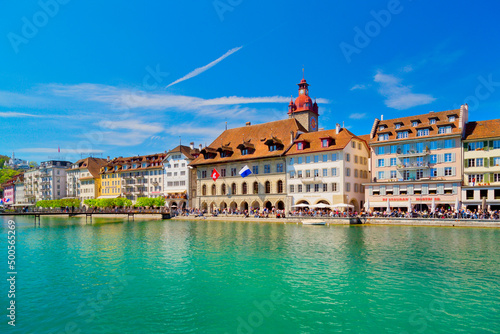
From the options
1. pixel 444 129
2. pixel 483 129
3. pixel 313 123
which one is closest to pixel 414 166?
pixel 444 129

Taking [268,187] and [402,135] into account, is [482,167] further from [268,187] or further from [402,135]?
[268,187]

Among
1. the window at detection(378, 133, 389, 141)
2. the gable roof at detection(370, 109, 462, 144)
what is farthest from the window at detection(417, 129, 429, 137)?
the window at detection(378, 133, 389, 141)

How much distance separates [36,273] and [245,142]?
5386 centimetres

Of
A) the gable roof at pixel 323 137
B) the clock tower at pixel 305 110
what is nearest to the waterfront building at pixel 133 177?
the clock tower at pixel 305 110

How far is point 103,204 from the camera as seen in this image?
8812cm

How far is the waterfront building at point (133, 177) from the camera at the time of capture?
95.2m

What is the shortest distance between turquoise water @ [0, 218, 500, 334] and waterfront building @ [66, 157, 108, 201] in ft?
283

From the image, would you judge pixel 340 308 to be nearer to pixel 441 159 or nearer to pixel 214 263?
pixel 214 263

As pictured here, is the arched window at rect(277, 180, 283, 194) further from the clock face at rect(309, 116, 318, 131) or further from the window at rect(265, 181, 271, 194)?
the clock face at rect(309, 116, 318, 131)

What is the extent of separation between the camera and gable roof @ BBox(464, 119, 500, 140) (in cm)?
4869

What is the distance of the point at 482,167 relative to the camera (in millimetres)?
48562

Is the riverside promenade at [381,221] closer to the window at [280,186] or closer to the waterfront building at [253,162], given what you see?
the waterfront building at [253,162]

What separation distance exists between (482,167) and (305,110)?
34759mm

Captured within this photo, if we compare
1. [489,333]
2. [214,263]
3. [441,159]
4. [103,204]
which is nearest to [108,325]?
[214,263]
